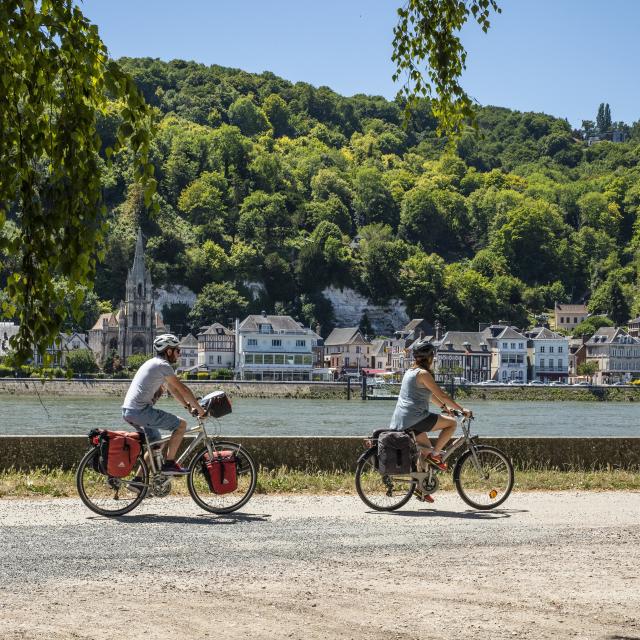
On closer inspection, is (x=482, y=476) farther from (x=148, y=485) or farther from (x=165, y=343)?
(x=165, y=343)

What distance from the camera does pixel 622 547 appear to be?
8344 millimetres

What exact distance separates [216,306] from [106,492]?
129435 millimetres

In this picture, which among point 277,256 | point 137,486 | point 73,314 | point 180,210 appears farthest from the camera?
point 180,210

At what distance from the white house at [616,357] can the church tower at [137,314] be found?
170 ft

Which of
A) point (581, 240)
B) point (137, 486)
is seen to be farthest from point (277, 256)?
point (137, 486)

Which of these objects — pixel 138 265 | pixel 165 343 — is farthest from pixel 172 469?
pixel 138 265

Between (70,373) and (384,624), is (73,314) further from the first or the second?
(384,624)

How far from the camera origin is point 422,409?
9977 mm

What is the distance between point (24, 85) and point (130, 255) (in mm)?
138984

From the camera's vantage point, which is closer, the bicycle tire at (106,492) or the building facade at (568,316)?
the bicycle tire at (106,492)

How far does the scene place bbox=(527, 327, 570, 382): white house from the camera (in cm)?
13338

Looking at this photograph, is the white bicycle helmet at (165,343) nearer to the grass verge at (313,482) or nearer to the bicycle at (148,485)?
the bicycle at (148,485)

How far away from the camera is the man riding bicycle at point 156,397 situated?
9422mm

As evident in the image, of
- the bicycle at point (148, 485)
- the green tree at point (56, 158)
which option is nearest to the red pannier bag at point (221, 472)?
the bicycle at point (148, 485)
